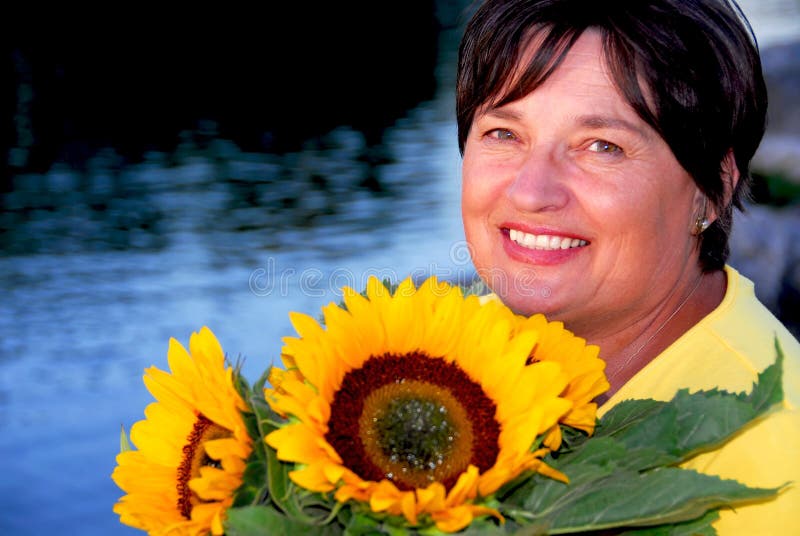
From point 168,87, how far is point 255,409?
2257 cm

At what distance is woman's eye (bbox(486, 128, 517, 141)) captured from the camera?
261 cm

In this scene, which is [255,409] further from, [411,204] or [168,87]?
[168,87]

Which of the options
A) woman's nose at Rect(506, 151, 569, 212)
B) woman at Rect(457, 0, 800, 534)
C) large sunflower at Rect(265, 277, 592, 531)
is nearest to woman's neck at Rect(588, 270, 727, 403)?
woman at Rect(457, 0, 800, 534)

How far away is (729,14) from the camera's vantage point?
2.59 meters

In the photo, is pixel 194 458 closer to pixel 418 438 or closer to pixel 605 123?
pixel 418 438

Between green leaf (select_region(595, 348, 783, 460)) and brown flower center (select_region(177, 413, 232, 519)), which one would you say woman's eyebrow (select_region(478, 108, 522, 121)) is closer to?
green leaf (select_region(595, 348, 783, 460))

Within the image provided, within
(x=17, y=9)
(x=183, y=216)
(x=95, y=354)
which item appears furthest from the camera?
(x=17, y=9)

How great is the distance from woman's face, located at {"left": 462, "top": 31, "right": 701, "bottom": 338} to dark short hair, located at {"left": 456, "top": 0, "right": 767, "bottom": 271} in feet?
0.13

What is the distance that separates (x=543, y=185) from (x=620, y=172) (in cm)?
19

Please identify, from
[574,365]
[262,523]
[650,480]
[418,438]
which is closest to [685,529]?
[650,480]

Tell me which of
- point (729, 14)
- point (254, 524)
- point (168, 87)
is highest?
point (729, 14)

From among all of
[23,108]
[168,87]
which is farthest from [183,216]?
[168,87]

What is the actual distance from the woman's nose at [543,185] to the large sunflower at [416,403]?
70 cm

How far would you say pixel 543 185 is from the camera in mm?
2477
